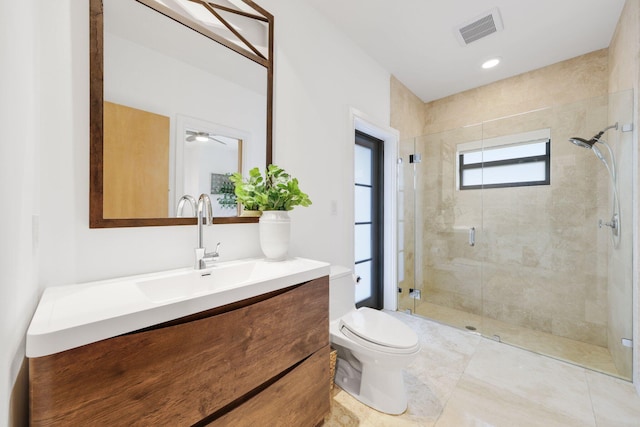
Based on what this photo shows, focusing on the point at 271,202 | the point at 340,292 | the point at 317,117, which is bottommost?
the point at 340,292

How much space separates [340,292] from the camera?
164 cm

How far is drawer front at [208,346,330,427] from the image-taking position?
2.89 feet

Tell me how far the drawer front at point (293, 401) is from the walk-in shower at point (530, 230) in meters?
1.78

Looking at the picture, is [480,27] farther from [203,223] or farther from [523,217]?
[203,223]

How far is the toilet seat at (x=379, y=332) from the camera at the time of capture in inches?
51.9

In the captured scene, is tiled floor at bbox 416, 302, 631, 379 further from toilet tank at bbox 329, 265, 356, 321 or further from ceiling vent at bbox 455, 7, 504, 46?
ceiling vent at bbox 455, 7, 504, 46

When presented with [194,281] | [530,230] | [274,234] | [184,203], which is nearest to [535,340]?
[530,230]

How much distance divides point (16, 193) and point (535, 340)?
3182 millimetres

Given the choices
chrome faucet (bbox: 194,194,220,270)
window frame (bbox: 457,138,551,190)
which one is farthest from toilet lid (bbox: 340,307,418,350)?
window frame (bbox: 457,138,551,190)

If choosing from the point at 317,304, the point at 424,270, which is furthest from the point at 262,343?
the point at 424,270

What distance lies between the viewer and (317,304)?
115cm

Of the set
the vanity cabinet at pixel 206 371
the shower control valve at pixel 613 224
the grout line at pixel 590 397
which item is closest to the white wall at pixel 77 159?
the vanity cabinet at pixel 206 371

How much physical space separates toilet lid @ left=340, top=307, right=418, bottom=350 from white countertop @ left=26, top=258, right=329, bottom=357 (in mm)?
479

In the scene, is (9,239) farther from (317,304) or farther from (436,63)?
(436,63)
